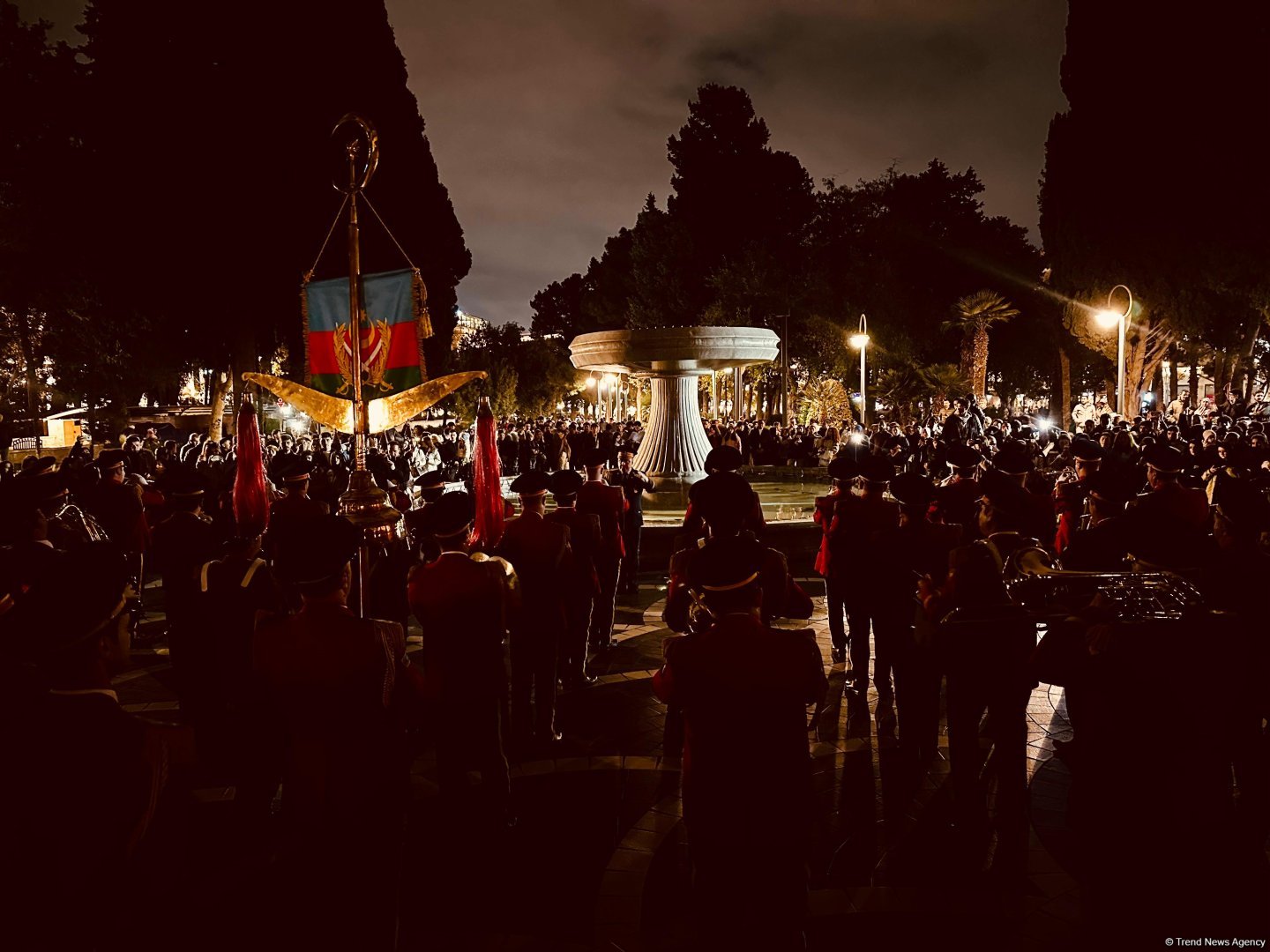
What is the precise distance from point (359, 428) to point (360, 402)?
19 cm

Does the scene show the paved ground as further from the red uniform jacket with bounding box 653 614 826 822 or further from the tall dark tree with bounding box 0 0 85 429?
the tall dark tree with bounding box 0 0 85 429

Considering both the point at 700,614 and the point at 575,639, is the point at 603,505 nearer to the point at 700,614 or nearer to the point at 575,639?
the point at 575,639

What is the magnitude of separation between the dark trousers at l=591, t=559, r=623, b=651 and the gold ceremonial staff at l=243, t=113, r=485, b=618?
242 cm

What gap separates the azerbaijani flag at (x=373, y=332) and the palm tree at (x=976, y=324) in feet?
125

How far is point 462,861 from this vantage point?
4.41 meters

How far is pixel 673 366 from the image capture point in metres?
16.5

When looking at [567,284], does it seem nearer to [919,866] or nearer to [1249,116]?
[1249,116]

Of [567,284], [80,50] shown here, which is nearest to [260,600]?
[80,50]

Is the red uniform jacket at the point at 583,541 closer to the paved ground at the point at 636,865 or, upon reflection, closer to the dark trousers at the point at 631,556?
the paved ground at the point at 636,865

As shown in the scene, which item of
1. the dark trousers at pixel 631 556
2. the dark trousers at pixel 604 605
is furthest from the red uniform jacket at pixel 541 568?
the dark trousers at pixel 631 556

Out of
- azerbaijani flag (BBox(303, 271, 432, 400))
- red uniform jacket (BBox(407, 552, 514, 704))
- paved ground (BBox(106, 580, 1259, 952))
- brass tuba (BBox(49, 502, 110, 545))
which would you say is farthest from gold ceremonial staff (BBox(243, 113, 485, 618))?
brass tuba (BBox(49, 502, 110, 545))

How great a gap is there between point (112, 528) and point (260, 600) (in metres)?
4.59

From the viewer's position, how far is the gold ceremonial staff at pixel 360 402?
5723 millimetres

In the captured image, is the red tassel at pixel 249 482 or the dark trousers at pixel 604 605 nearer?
the red tassel at pixel 249 482
